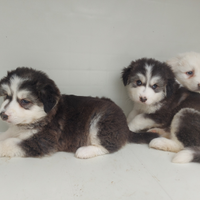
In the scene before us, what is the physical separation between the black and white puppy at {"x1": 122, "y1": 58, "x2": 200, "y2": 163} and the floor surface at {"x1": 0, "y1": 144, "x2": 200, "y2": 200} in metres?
0.30

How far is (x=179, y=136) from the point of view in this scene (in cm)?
260

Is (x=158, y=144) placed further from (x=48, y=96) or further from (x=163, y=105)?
(x=48, y=96)

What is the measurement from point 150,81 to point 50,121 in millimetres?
1624

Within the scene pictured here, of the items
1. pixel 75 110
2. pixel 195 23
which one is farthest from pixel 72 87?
pixel 195 23

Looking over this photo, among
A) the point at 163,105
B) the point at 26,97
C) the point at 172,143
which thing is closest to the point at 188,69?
the point at 163,105

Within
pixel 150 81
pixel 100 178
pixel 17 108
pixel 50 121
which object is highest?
pixel 150 81

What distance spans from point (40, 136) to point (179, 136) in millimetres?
1922

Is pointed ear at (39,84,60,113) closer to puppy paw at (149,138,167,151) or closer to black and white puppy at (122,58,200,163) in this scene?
black and white puppy at (122,58,200,163)

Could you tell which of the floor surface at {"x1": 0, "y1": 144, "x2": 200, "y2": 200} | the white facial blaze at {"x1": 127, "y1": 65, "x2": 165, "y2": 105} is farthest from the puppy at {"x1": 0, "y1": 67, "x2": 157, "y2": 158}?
the white facial blaze at {"x1": 127, "y1": 65, "x2": 165, "y2": 105}

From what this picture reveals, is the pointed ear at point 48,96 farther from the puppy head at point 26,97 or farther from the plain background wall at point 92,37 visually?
the plain background wall at point 92,37

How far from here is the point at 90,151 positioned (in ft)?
8.02

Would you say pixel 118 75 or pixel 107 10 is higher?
pixel 107 10

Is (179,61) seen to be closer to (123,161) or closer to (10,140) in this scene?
(123,161)

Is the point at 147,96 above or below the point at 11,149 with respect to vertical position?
above
